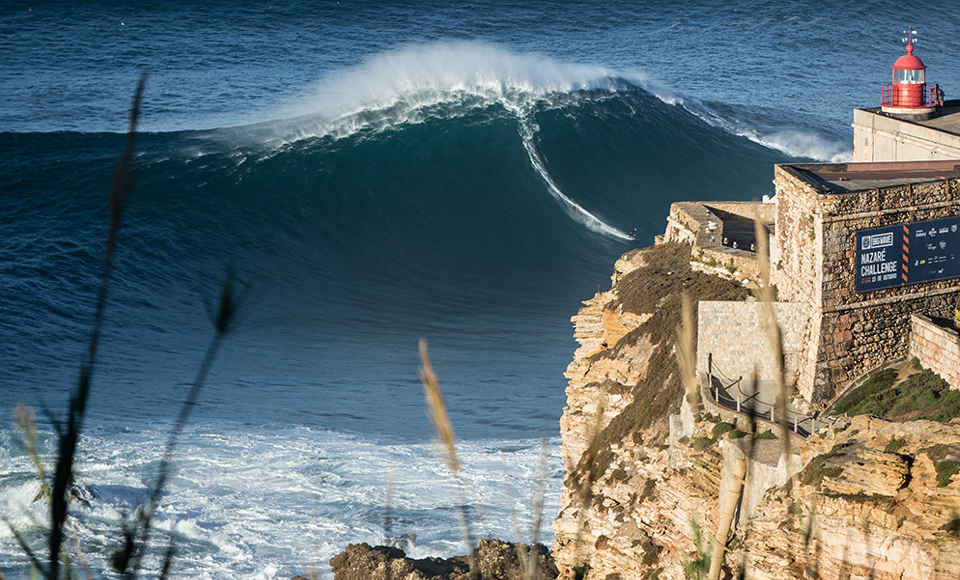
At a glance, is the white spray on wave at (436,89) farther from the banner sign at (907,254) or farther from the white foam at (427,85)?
the banner sign at (907,254)

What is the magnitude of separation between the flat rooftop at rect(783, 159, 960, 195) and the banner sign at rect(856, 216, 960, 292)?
77 cm

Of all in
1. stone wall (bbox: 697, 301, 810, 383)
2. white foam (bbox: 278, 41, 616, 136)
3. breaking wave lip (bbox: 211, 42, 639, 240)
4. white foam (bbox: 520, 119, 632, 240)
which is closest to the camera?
stone wall (bbox: 697, 301, 810, 383)

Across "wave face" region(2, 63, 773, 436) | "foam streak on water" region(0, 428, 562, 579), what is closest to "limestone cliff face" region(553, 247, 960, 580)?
"foam streak on water" region(0, 428, 562, 579)

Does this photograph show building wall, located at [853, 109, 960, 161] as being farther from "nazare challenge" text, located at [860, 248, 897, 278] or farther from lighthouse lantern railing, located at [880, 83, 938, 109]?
"nazare challenge" text, located at [860, 248, 897, 278]

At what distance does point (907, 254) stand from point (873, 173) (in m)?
1.64

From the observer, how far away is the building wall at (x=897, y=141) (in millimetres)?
15812

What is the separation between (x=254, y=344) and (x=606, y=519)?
18.9 m

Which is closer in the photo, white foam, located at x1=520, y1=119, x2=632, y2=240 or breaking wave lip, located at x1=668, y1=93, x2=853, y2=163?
white foam, located at x1=520, y1=119, x2=632, y2=240

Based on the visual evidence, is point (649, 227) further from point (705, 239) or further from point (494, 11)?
point (494, 11)

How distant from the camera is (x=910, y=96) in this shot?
17.8m

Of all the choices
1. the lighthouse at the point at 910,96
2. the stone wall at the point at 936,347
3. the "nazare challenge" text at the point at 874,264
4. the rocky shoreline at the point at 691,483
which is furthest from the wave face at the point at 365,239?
the "nazare challenge" text at the point at 874,264

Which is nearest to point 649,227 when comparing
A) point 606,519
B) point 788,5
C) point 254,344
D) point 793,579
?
point 254,344

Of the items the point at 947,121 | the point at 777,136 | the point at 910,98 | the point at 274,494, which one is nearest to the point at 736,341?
the point at 947,121

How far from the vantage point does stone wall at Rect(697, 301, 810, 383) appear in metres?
12.8
